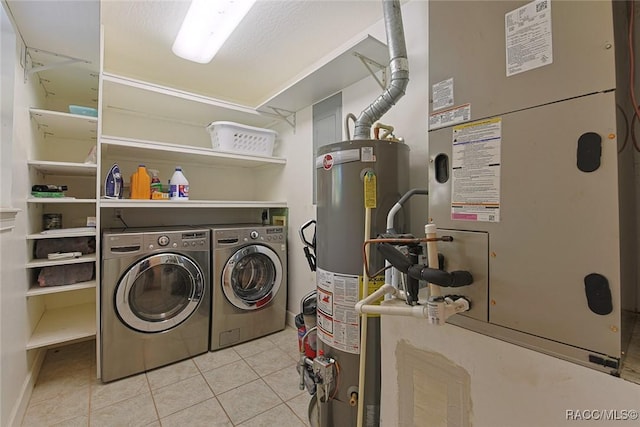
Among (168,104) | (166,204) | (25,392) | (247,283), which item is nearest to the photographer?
(25,392)

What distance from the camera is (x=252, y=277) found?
2.46 m

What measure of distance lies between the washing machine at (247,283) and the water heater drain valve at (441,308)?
5.95ft

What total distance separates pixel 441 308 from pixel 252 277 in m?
2.00

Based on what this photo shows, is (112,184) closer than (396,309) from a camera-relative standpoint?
No

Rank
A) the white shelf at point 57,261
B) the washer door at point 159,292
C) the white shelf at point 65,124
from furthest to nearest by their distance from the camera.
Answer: the washer door at point 159,292 → the white shelf at point 65,124 → the white shelf at point 57,261

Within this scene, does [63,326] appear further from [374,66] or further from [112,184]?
[374,66]

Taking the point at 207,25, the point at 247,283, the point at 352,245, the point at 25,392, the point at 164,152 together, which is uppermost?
the point at 207,25

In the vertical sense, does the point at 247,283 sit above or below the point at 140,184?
below

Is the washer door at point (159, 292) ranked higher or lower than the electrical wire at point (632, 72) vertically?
lower

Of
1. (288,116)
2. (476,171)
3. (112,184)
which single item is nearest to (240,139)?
(288,116)

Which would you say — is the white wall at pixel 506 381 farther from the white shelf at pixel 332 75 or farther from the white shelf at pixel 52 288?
the white shelf at pixel 52 288

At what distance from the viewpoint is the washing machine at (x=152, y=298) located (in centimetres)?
178

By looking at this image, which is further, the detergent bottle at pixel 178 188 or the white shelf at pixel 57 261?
the detergent bottle at pixel 178 188

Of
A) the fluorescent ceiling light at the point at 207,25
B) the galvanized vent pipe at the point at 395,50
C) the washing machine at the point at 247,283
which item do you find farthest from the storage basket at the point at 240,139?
the galvanized vent pipe at the point at 395,50
